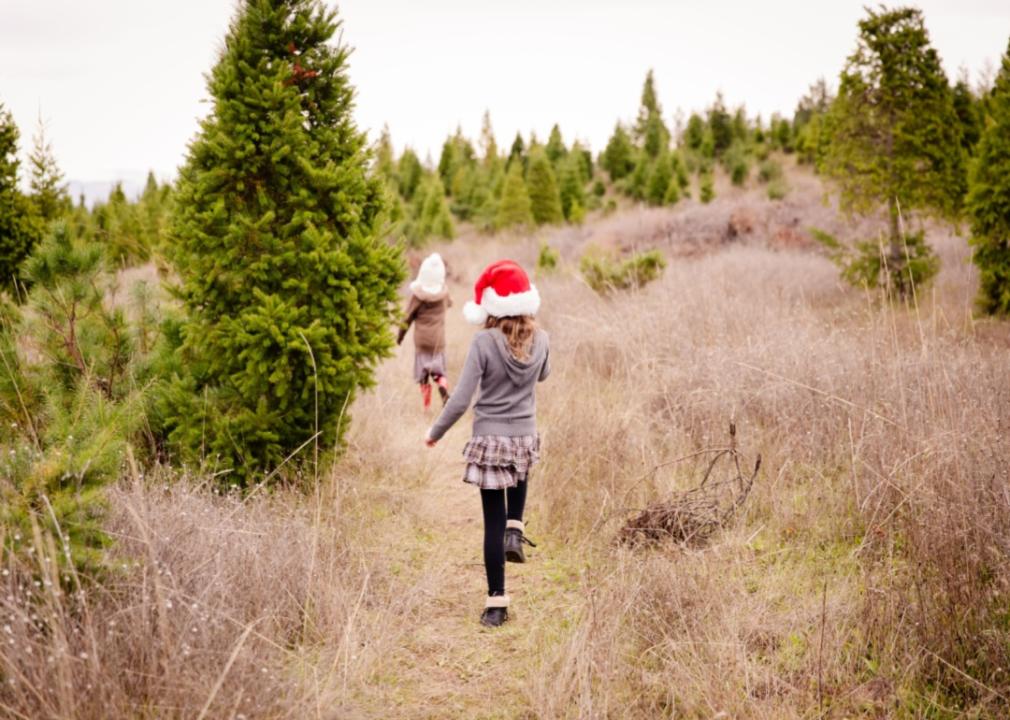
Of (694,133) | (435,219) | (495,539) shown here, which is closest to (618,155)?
(694,133)

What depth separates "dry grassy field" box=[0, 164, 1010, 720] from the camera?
7.60ft

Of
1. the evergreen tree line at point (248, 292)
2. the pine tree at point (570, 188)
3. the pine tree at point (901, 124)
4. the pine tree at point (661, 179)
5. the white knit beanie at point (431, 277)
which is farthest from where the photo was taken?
the pine tree at point (570, 188)

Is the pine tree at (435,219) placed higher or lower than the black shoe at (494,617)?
higher

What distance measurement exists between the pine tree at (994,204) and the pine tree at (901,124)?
1.26m

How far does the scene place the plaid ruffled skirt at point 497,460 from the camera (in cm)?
352

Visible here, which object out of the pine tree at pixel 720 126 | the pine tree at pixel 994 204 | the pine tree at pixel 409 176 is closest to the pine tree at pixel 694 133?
the pine tree at pixel 720 126

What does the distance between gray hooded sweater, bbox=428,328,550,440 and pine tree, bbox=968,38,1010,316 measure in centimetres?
685

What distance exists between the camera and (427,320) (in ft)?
24.1

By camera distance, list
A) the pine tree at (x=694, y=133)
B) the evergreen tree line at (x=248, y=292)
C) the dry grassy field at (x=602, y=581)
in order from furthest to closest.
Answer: the pine tree at (x=694, y=133) < the evergreen tree line at (x=248, y=292) < the dry grassy field at (x=602, y=581)

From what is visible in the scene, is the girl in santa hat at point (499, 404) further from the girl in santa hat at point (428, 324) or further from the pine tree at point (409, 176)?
the pine tree at point (409, 176)

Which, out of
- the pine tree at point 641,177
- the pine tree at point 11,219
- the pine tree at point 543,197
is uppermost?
the pine tree at point 641,177

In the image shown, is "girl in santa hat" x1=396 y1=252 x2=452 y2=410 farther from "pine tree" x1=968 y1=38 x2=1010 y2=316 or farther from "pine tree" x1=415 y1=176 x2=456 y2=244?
"pine tree" x1=415 y1=176 x2=456 y2=244

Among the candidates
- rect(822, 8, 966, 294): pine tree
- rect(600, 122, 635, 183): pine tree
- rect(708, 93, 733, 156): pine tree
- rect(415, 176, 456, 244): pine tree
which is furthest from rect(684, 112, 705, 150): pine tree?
rect(822, 8, 966, 294): pine tree

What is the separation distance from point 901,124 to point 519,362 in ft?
28.8
